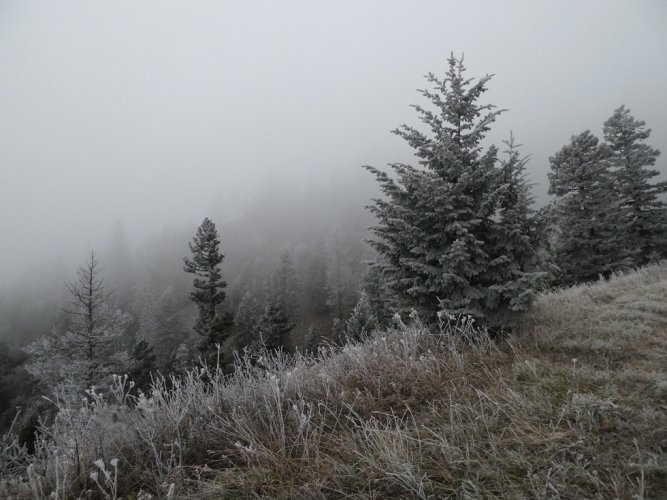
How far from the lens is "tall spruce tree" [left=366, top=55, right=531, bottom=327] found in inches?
250

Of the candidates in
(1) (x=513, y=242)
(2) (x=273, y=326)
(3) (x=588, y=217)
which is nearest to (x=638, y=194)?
(3) (x=588, y=217)

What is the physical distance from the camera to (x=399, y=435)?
95.2 inches

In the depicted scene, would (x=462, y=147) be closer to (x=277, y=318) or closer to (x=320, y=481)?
(x=320, y=481)

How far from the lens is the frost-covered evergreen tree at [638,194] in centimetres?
2155

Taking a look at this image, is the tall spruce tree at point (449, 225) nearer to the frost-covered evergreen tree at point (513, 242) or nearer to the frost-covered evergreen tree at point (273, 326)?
the frost-covered evergreen tree at point (513, 242)

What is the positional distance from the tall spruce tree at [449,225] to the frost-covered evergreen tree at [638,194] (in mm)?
21489

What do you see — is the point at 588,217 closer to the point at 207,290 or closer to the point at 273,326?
the point at 207,290

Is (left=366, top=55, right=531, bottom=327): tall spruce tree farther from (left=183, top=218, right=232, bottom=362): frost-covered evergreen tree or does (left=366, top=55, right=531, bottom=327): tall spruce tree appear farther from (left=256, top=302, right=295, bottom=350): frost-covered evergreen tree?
(left=256, top=302, right=295, bottom=350): frost-covered evergreen tree

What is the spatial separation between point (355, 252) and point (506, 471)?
106 meters

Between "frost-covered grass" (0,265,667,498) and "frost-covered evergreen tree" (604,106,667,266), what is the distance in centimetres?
2418

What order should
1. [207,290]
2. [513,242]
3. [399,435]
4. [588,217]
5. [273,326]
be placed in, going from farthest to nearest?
[273,326] < [207,290] < [588,217] < [513,242] < [399,435]

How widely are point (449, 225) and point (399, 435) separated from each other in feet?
16.1

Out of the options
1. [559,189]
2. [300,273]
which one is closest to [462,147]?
[559,189]

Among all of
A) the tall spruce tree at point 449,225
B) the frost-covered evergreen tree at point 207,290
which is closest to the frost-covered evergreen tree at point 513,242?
the tall spruce tree at point 449,225
